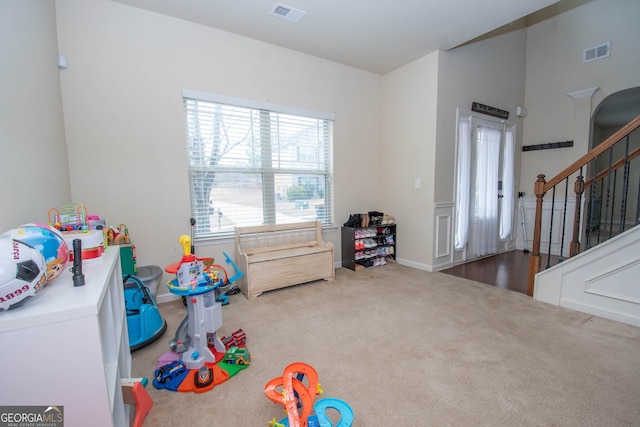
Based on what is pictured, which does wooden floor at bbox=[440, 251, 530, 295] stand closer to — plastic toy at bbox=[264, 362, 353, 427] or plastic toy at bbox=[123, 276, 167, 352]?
plastic toy at bbox=[264, 362, 353, 427]

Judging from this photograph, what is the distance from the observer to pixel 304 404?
1.20 m

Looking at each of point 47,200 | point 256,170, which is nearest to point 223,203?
point 256,170

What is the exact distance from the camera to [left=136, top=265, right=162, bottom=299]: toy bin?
235cm

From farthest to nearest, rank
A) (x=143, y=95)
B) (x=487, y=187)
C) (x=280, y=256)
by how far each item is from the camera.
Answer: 1. (x=487, y=187)
2. (x=280, y=256)
3. (x=143, y=95)

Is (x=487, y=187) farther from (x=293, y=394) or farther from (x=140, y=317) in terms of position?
(x=140, y=317)

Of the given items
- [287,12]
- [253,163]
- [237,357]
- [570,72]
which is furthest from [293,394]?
[570,72]

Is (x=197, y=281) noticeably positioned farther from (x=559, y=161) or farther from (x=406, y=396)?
(x=559, y=161)

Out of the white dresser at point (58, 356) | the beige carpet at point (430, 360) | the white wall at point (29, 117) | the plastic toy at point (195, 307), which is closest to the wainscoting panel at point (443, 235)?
the beige carpet at point (430, 360)

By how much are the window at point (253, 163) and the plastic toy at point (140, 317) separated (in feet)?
3.21

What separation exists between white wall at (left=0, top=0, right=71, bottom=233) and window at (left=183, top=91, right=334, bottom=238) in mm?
1010

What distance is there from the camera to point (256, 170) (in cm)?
321

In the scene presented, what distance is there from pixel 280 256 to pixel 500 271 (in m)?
2.94

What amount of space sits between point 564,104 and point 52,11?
644 centimetres

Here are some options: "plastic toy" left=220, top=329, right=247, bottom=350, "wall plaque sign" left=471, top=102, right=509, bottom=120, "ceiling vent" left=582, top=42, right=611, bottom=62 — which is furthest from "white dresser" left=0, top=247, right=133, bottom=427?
"ceiling vent" left=582, top=42, right=611, bottom=62
